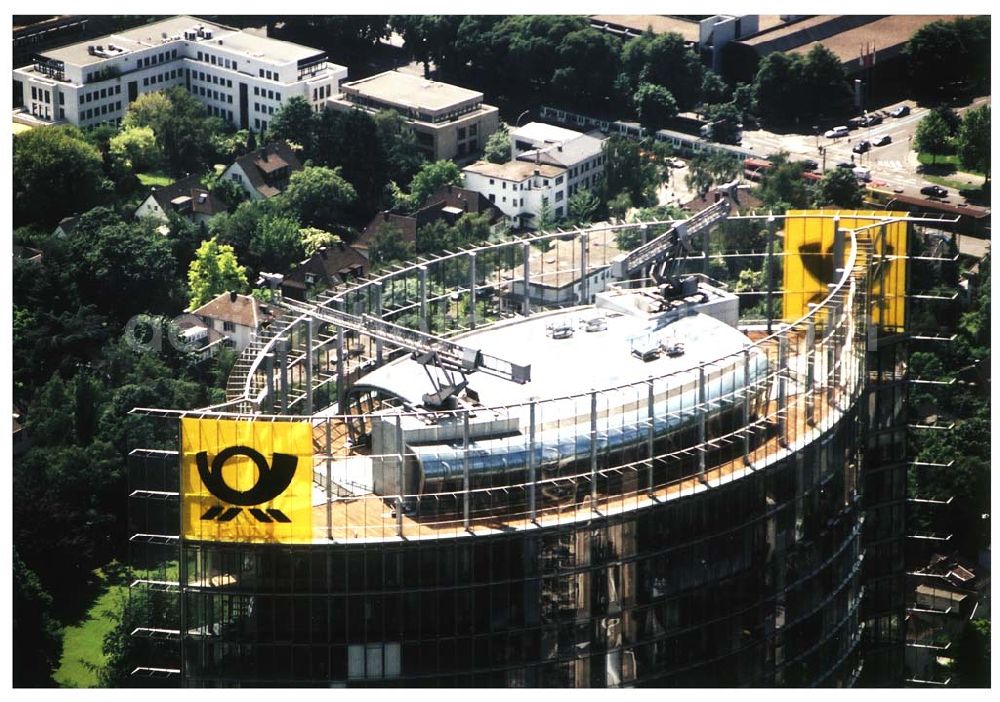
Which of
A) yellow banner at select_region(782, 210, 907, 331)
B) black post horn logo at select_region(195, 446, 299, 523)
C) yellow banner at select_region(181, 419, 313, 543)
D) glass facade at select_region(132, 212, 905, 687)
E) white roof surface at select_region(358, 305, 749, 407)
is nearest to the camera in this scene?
yellow banner at select_region(181, 419, 313, 543)

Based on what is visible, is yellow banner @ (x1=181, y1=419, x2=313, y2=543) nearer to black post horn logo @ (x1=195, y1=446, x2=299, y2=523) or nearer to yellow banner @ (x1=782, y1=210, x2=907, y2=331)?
black post horn logo @ (x1=195, y1=446, x2=299, y2=523)

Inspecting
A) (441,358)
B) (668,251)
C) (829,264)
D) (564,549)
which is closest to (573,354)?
(441,358)

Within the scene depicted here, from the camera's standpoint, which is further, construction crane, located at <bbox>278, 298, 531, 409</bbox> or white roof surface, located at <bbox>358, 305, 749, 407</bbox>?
white roof surface, located at <bbox>358, 305, 749, 407</bbox>

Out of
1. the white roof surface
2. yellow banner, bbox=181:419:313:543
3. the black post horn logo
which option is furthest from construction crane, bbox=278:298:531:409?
the black post horn logo

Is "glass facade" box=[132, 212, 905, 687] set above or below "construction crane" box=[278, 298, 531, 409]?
below

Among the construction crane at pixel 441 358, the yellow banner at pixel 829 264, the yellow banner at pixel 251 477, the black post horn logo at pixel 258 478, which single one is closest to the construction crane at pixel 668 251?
the yellow banner at pixel 829 264

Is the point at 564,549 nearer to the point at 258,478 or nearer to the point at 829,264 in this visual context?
the point at 258,478

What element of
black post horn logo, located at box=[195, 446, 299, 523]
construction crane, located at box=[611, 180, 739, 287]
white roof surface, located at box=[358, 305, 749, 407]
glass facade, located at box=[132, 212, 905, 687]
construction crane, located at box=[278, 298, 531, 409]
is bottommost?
glass facade, located at box=[132, 212, 905, 687]

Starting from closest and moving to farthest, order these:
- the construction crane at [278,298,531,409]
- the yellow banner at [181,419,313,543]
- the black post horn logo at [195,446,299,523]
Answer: the yellow banner at [181,419,313,543] → the black post horn logo at [195,446,299,523] → the construction crane at [278,298,531,409]
